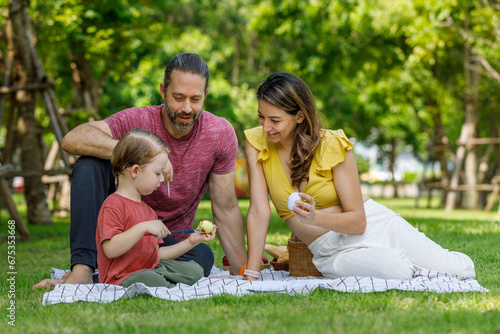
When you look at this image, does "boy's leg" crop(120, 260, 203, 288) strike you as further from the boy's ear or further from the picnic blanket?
the boy's ear

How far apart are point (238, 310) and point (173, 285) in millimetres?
790

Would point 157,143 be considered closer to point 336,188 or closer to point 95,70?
point 336,188

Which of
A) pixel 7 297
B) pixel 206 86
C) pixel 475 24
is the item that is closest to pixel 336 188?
pixel 206 86

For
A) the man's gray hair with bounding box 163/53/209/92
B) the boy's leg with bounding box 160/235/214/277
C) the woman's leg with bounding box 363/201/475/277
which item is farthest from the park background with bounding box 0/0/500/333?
the man's gray hair with bounding box 163/53/209/92

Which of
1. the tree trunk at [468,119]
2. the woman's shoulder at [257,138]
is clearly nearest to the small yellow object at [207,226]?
the woman's shoulder at [257,138]

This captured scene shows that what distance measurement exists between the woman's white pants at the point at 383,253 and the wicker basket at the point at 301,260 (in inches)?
4.0

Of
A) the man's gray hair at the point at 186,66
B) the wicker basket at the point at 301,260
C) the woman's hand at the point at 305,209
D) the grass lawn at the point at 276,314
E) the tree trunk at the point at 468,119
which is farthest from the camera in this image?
the tree trunk at the point at 468,119

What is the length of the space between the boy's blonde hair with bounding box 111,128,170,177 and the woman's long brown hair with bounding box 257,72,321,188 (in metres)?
0.84

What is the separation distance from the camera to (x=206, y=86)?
4.17 metres

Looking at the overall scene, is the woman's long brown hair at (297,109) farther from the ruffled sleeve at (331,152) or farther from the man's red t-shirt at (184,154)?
the man's red t-shirt at (184,154)

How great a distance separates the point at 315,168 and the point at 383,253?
0.74 m

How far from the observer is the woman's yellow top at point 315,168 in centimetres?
392

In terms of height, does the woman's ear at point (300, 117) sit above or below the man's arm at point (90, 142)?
above

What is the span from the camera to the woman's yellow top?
12.8 ft
